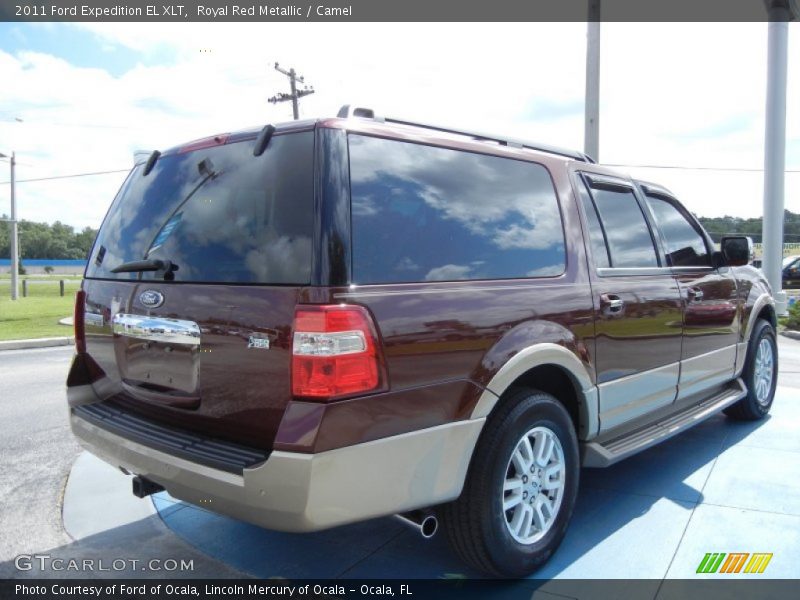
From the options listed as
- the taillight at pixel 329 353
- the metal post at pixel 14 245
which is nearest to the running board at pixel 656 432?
the taillight at pixel 329 353

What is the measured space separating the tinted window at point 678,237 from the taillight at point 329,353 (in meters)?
2.74

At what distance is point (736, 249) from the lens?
4609mm

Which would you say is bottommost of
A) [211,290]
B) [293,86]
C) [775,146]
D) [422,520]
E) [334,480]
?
[422,520]

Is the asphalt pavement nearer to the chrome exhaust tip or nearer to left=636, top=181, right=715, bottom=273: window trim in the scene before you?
the chrome exhaust tip

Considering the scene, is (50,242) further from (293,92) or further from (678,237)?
(678,237)

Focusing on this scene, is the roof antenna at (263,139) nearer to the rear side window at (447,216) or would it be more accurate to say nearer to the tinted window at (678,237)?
the rear side window at (447,216)

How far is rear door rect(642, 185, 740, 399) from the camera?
4148 mm

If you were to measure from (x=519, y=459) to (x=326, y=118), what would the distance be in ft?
5.55

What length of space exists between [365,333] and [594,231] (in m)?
1.83

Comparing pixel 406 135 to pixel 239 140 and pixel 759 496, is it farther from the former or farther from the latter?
pixel 759 496

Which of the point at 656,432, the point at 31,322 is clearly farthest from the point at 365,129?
the point at 31,322

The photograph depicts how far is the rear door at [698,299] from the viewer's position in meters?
4.15

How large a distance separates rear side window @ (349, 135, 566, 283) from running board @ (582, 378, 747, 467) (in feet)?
3.26

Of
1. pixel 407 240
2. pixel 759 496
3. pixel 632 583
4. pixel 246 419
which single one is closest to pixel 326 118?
pixel 407 240
